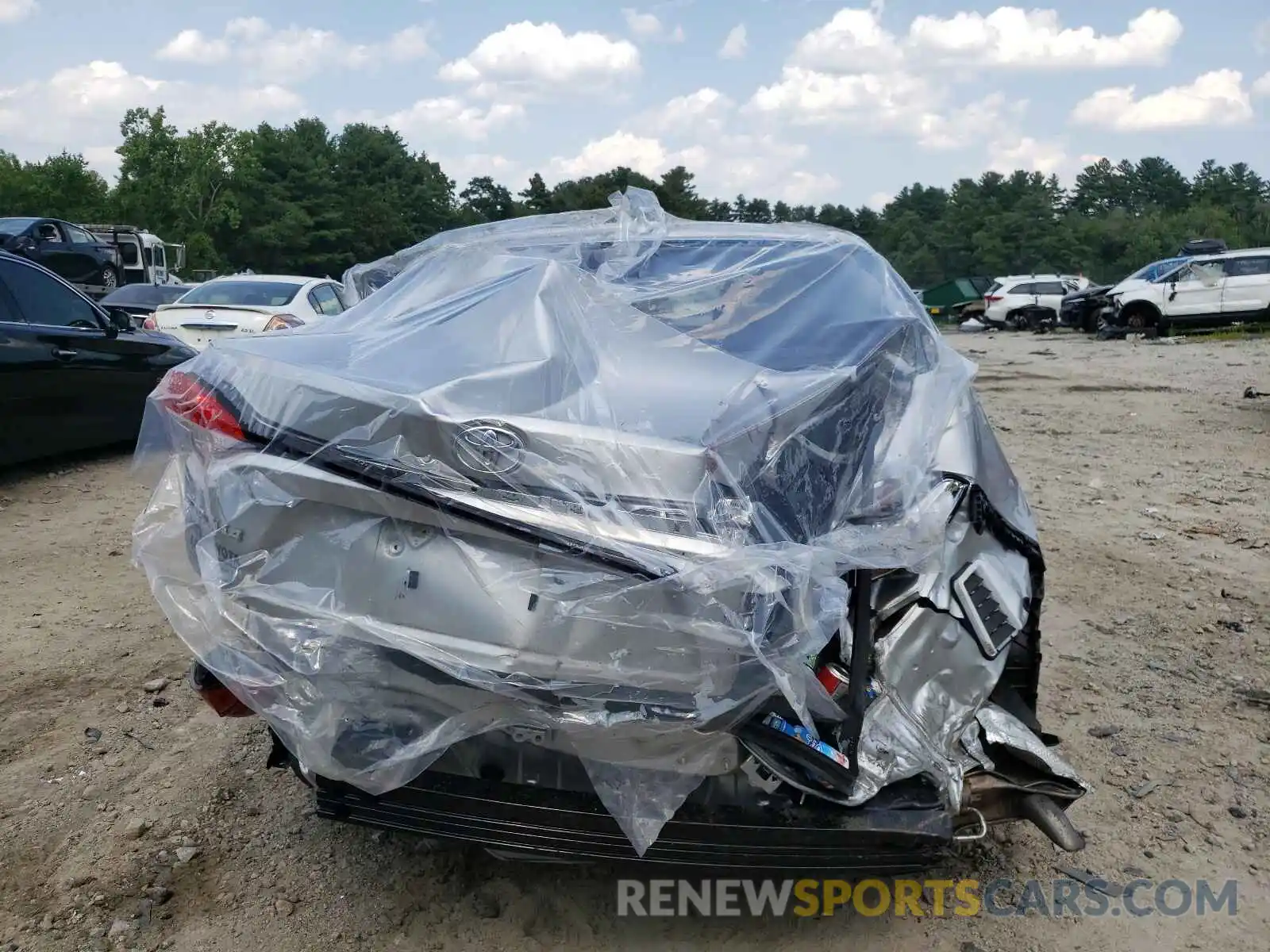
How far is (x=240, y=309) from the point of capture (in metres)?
9.37

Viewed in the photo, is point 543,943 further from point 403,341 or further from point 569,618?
point 403,341

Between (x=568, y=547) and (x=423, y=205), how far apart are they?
255 ft

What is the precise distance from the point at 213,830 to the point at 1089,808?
2493 millimetres

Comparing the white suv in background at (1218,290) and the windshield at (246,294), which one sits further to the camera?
the white suv in background at (1218,290)

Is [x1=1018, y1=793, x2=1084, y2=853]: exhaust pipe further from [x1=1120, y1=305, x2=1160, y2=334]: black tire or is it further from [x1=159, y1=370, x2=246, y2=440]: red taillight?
[x1=1120, y1=305, x2=1160, y2=334]: black tire

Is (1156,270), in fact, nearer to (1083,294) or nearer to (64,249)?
(1083,294)

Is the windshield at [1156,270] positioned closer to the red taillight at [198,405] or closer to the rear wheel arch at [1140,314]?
the rear wheel arch at [1140,314]

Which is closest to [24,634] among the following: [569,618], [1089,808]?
[569,618]

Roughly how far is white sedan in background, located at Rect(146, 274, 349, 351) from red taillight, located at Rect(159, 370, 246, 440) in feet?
20.9

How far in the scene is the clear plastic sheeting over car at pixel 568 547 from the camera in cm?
206

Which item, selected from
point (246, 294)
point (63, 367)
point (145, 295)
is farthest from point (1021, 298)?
point (63, 367)

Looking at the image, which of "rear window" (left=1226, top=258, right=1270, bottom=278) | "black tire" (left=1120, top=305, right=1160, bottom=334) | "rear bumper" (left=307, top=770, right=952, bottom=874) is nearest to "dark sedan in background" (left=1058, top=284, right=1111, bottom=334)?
"black tire" (left=1120, top=305, right=1160, bottom=334)

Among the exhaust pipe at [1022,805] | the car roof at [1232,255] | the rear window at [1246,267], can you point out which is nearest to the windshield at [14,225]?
the exhaust pipe at [1022,805]

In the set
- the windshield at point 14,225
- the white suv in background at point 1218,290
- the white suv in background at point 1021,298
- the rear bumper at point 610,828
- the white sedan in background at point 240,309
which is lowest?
the white suv in background at point 1021,298
